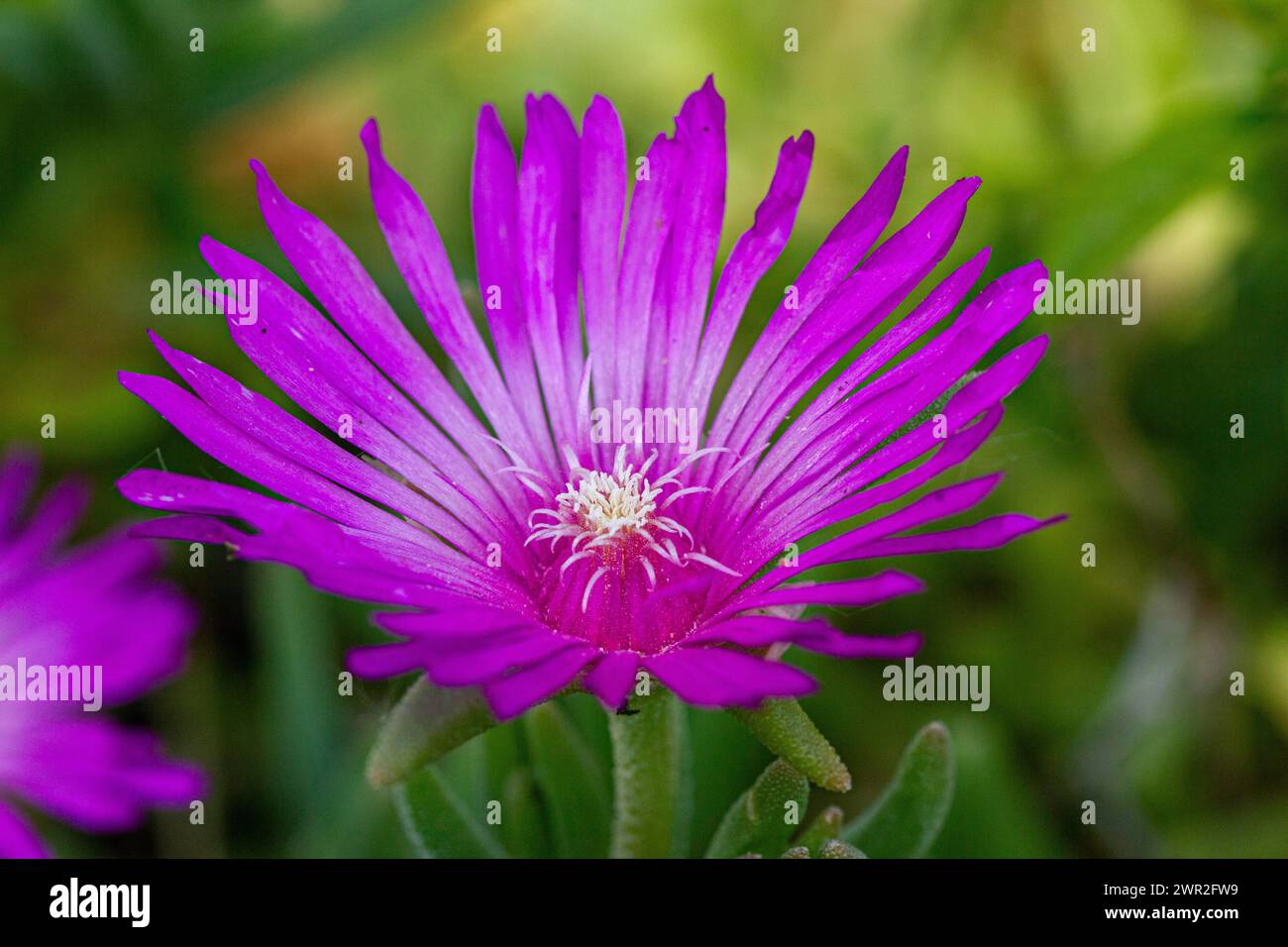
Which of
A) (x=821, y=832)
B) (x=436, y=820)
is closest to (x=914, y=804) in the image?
(x=821, y=832)

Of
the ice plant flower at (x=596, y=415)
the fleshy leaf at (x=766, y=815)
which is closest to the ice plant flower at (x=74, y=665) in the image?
the ice plant flower at (x=596, y=415)

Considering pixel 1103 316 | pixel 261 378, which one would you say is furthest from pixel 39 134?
pixel 1103 316

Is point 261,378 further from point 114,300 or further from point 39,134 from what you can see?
point 39,134

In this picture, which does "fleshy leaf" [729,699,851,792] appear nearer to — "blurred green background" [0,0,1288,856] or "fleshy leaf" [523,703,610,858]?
"fleshy leaf" [523,703,610,858]

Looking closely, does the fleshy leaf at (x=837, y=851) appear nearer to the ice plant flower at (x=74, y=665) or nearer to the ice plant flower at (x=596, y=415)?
the ice plant flower at (x=596, y=415)

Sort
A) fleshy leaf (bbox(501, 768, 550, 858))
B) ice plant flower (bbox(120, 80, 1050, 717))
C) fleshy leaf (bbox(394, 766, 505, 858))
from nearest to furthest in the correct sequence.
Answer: ice plant flower (bbox(120, 80, 1050, 717)), fleshy leaf (bbox(394, 766, 505, 858)), fleshy leaf (bbox(501, 768, 550, 858))

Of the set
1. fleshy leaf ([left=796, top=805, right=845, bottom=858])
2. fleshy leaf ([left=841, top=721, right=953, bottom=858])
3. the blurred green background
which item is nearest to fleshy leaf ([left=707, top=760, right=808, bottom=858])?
fleshy leaf ([left=796, top=805, right=845, bottom=858])

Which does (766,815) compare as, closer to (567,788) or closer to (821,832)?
(821,832)

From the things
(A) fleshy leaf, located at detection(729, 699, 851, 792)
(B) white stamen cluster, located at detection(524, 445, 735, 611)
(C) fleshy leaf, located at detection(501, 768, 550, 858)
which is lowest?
(C) fleshy leaf, located at detection(501, 768, 550, 858)
